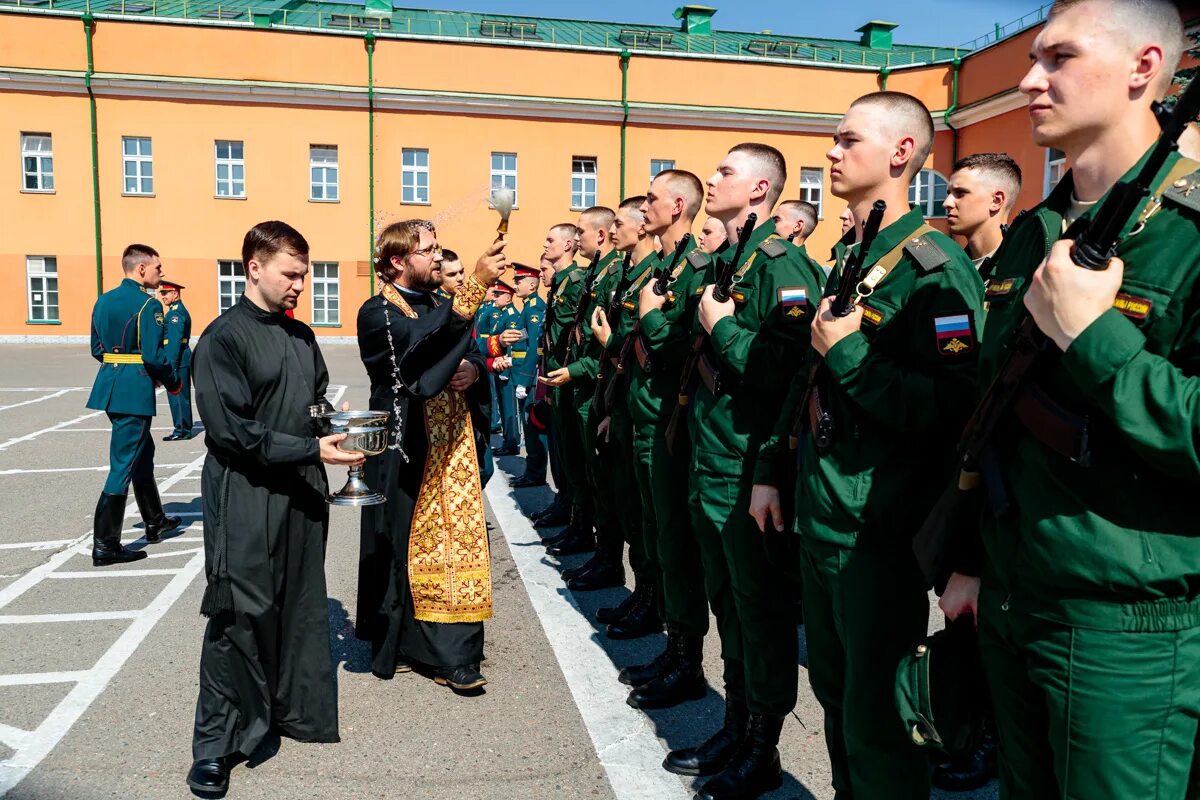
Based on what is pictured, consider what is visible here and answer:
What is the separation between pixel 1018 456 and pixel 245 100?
29.0 metres

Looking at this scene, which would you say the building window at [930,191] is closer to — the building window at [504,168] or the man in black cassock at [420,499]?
the building window at [504,168]

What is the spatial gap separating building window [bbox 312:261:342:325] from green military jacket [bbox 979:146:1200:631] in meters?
28.3

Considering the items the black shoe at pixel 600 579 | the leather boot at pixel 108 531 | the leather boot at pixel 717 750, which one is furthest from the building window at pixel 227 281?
the leather boot at pixel 717 750

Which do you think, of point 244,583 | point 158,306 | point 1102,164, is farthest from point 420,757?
point 158,306

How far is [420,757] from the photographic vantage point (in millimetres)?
3689

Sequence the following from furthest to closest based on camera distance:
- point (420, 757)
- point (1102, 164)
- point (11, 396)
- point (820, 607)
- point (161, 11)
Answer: point (161, 11)
point (11, 396)
point (420, 757)
point (820, 607)
point (1102, 164)

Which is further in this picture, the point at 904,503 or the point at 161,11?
the point at 161,11

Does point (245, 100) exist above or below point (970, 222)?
above

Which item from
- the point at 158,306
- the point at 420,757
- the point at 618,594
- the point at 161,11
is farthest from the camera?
the point at 161,11

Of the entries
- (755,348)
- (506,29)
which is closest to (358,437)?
(755,348)

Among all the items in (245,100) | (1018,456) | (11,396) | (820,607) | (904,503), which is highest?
(245,100)

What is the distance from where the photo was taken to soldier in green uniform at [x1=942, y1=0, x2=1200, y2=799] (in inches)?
66.4

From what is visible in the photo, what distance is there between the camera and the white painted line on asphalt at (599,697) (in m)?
3.48

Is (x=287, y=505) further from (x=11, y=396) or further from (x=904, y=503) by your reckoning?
(x=11, y=396)
